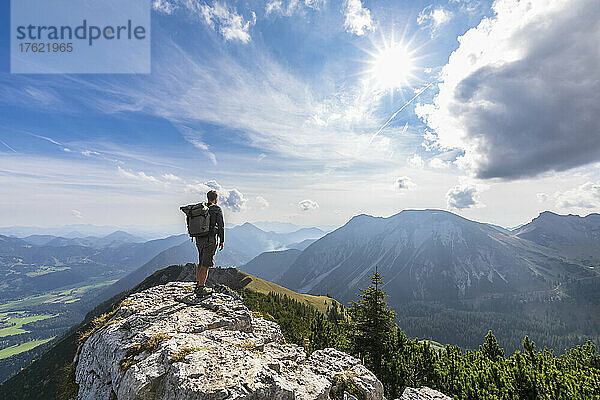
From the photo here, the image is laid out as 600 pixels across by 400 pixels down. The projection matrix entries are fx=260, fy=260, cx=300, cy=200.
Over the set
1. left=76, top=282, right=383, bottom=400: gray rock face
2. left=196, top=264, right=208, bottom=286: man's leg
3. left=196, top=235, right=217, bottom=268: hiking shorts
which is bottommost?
→ left=76, top=282, right=383, bottom=400: gray rock face

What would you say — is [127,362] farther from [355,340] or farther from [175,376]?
[355,340]

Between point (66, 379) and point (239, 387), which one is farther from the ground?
point (239, 387)

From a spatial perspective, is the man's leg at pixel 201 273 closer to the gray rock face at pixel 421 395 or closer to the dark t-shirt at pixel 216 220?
the dark t-shirt at pixel 216 220

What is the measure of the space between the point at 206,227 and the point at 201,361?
7742 millimetres

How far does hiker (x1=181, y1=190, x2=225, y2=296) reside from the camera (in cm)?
1455

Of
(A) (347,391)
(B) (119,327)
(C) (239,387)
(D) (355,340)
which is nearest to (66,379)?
(B) (119,327)

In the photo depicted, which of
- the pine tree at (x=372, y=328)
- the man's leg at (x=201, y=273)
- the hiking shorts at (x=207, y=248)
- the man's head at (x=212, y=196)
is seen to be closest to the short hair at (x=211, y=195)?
the man's head at (x=212, y=196)

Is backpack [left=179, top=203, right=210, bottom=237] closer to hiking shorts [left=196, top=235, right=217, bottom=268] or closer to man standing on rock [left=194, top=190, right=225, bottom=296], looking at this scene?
man standing on rock [left=194, top=190, right=225, bottom=296]

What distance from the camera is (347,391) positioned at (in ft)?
39.1

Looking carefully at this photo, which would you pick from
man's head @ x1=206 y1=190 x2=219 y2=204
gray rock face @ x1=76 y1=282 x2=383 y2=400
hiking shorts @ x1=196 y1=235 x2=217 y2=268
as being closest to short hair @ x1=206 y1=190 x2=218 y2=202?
man's head @ x1=206 y1=190 x2=219 y2=204

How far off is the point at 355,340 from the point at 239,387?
22279 millimetres

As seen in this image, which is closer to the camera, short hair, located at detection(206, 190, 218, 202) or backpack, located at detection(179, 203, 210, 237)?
backpack, located at detection(179, 203, 210, 237)

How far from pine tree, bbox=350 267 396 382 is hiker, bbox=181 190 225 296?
17.7 m

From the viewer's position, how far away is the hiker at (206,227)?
573 inches
